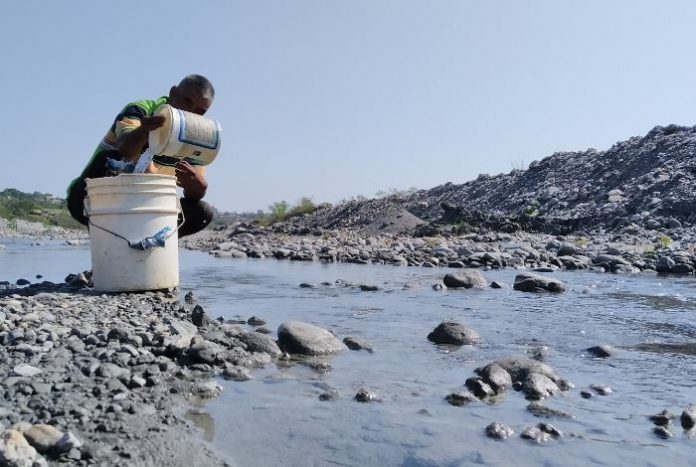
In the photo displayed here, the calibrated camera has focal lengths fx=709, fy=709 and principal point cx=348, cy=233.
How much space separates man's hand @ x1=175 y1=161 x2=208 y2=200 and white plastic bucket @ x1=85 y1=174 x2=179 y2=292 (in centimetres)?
39

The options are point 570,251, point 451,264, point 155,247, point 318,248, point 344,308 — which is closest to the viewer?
point 155,247

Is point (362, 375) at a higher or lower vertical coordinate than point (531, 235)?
lower

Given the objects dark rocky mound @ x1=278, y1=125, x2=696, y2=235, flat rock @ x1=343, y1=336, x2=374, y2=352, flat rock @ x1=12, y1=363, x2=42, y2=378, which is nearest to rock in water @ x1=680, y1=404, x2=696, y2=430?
flat rock @ x1=343, y1=336, x2=374, y2=352

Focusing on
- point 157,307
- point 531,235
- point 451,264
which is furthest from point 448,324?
point 531,235

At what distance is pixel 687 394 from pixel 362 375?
4.64 ft

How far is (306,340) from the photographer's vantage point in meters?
3.76

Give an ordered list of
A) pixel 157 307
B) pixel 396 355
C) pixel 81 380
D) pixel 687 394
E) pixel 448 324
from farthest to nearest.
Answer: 1. pixel 157 307
2. pixel 448 324
3. pixel 396 355
4. pixel 687 394
5. pixel 81 380

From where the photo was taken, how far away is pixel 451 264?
1068cm

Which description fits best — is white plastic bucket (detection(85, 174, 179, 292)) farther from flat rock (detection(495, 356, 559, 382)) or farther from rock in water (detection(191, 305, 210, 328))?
flat rock (detection(495, 356, 559, 382))

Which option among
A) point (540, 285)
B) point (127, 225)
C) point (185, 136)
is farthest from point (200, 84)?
point (540, 285)

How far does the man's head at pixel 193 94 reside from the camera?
5137 millimetres

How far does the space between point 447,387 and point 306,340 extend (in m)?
0.93

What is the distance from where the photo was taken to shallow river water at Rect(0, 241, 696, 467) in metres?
2.32

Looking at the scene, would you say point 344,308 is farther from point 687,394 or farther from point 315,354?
point 687,394
